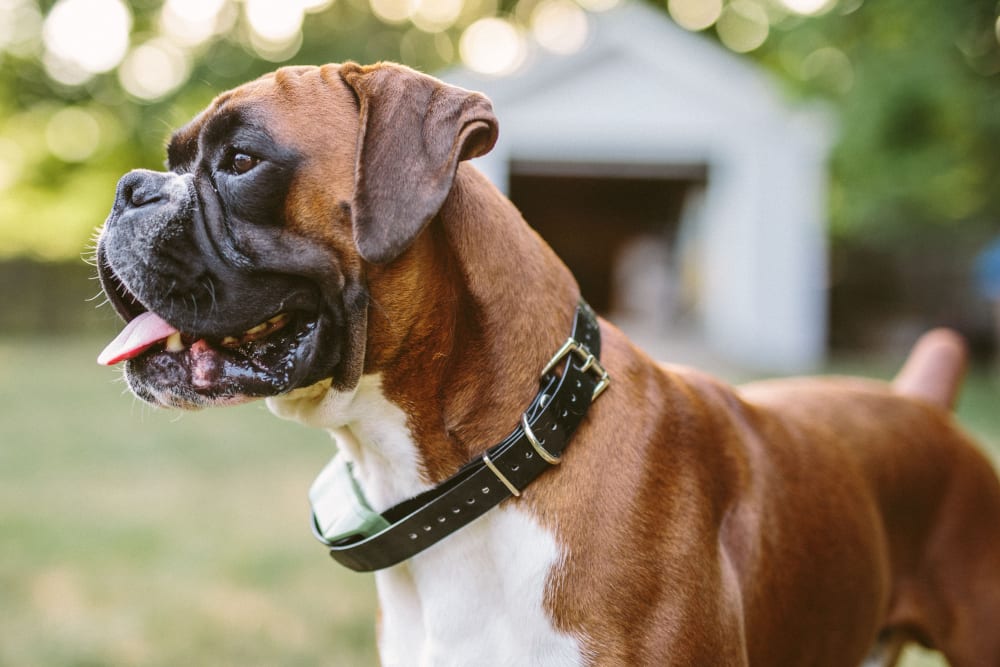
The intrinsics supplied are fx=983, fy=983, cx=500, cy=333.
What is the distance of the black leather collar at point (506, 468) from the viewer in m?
2.31

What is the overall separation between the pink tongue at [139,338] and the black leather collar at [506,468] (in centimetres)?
72

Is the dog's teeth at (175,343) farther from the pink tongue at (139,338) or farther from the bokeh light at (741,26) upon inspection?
the bokeh light at (741,26)

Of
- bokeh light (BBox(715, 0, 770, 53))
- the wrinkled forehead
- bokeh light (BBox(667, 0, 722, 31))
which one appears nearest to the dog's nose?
the wrinkled forehead

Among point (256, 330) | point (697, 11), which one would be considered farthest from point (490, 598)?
point (697, 11)

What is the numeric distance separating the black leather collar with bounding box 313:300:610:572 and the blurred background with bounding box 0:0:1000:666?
4.65 feet

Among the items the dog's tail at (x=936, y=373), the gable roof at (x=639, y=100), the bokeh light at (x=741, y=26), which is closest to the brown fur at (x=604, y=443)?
the dog's tail at (x=936, y=373)

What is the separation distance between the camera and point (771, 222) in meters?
17.7

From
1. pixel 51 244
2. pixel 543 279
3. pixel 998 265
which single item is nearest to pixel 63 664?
pixel 543 279

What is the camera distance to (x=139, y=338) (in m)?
2.48

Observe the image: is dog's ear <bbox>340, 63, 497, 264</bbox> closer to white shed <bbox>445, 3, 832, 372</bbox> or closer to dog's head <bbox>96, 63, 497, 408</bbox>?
dog's head <bbox>96, 63, 497, 408</bbox>

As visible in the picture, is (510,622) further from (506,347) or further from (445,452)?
(506,347)

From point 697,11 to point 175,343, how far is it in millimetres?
38141

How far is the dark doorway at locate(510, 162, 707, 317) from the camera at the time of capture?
2339 centimetres

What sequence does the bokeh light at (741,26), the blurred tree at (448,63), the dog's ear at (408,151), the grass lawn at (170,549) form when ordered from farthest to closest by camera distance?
1. the bokeh light at (741,26)
2. the blurred tree at (448,63)
3. the grass lawn at (170,549)
4. the dog's ear at (408,151)
